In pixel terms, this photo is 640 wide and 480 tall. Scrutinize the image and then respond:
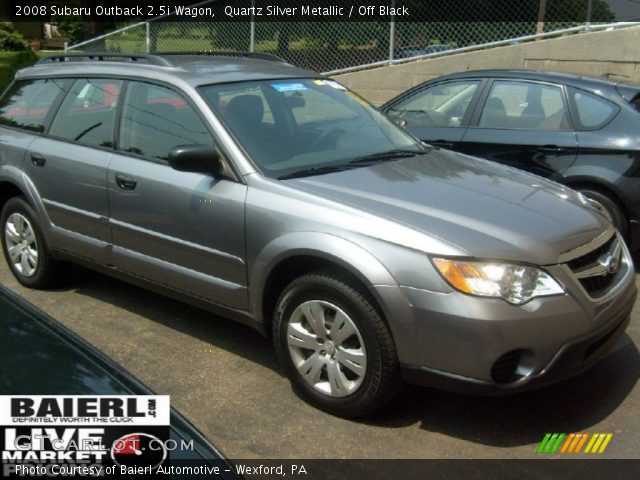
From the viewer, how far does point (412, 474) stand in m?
3.15

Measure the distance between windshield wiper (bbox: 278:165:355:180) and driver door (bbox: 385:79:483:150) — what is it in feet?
7.49

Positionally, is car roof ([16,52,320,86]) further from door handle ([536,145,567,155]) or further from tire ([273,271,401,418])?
door handle ([536,145,567,155])

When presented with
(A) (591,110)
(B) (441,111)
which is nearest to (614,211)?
(A) (591,110)

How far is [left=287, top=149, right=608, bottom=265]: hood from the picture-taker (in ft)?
10.8

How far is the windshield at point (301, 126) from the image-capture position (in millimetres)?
4066

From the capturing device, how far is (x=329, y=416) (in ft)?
11.9

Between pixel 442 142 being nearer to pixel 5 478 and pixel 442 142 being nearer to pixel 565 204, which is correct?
pixel 565 204

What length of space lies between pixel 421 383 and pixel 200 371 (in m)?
1.42

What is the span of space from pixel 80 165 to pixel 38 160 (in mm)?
516

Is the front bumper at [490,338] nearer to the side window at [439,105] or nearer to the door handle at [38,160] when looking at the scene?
the door handle at [38,160]

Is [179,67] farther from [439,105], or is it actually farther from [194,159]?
[439,105]

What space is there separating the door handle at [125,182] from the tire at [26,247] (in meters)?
1.07

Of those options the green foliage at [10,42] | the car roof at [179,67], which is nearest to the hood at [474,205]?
the car roof at [179,67]

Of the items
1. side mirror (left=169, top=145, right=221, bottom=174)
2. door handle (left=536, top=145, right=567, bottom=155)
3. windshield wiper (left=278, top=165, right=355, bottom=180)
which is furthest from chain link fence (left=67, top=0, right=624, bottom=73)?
side mirror (left=169, top=145, right=221, bottom=174)
